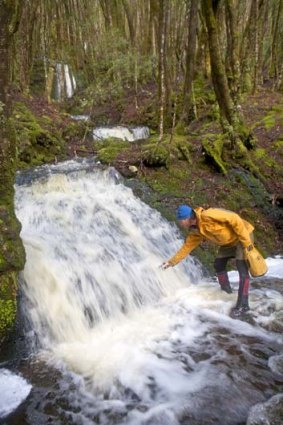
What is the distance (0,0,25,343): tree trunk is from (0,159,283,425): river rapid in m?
0.39

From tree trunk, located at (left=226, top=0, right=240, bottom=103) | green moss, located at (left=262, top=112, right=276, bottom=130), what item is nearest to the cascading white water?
tree trunk, located at (left=226, top=0, right=240, bottom=103)

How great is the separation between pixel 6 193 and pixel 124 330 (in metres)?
2.58

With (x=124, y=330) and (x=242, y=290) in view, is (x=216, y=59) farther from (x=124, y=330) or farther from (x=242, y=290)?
(x=124, y=330)

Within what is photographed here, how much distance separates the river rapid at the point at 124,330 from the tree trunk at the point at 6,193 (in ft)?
1.27

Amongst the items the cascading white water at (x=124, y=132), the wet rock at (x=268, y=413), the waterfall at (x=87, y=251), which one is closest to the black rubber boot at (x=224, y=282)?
the waterfall at (x=87, y=251)

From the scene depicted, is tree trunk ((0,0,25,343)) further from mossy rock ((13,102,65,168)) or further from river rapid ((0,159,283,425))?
mossy rock ((13,102,65,168))

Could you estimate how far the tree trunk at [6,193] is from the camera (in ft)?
16.9

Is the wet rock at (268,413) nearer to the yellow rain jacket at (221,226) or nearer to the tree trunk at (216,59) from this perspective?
the yellow rain jacket at (221,226)

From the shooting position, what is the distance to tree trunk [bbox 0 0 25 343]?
16.9 feet

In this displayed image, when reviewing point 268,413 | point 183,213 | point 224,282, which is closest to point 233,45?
point 224,282

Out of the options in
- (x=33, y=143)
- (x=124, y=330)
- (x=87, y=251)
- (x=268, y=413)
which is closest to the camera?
(x=268, y=413)

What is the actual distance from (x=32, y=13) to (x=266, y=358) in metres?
15.3

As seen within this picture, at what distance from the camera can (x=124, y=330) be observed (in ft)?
19.1

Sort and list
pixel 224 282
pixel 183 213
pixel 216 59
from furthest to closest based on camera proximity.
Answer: pixel 216 59 < pixel 224 282 < pixel 183 213
